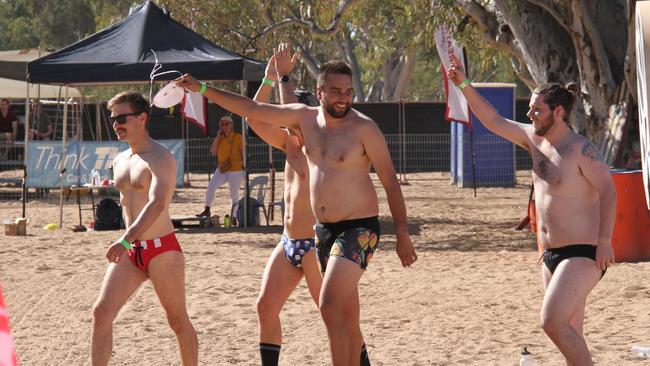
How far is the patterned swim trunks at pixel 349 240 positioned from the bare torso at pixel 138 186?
0.85 metres

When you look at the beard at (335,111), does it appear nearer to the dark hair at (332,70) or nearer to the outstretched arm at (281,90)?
the dark hair at (332,70)

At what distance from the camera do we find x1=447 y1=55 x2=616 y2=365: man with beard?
5699mm

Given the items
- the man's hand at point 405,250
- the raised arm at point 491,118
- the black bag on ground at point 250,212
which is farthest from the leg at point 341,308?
the black bag on ground at point 250,212

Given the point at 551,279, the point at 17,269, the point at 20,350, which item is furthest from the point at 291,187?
the point at 17,269

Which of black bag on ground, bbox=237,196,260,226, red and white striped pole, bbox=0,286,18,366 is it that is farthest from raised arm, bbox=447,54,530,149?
black bag on ground, bbox=237,196,260,226

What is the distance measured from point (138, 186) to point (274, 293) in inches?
37.7

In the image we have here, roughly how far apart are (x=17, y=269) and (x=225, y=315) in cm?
399

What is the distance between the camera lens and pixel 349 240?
233 inches

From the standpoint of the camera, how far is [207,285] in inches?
436

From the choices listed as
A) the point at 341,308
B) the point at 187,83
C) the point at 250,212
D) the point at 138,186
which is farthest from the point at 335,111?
the point at 250,212

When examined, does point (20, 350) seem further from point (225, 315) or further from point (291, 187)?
point (291, 187)

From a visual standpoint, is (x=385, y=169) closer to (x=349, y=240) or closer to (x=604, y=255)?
(x=349, y=240)

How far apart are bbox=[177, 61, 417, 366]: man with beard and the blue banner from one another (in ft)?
36.5

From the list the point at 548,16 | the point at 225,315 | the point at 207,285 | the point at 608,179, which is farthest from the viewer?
the point at 548,16
